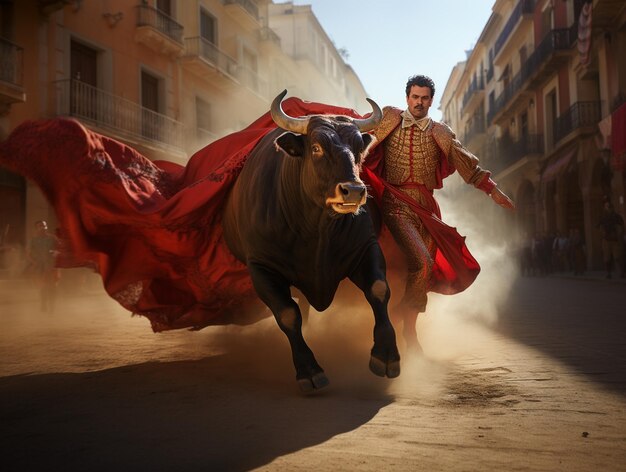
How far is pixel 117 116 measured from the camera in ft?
52.0

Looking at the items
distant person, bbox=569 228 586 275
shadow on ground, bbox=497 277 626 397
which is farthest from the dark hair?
distant person, bbox=569 228 586 275

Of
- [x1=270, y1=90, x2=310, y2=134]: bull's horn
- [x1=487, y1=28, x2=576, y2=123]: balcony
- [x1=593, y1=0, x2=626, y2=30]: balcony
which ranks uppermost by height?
[x1=487, y1=28, x2=576, y2=123]: balcony

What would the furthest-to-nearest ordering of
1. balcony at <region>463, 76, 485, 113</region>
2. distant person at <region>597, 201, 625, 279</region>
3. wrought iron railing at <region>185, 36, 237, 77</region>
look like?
balcony at <region>463, 76, 485, 113</region>
wrought iron railing at <region>185, 36, 237, 77</region>
distant person at <region>597, 201, 625, 279</region>

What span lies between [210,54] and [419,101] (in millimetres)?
17064

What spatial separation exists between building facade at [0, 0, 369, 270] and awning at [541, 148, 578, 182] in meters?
10.4

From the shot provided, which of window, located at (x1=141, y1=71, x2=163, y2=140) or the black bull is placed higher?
window, located at (x1=141, y1=71, x2=163, y2=140)

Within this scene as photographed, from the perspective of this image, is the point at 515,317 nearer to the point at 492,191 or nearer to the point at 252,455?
the point at 492,191

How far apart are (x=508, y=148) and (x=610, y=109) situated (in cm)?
1147

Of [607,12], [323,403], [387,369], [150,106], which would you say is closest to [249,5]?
[150,106]

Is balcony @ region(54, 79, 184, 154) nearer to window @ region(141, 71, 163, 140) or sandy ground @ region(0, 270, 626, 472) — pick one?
window @ region(141, 71, 163, 140)

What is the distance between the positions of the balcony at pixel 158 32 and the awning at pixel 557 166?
40.3ft

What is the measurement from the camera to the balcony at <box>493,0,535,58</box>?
2656 cm

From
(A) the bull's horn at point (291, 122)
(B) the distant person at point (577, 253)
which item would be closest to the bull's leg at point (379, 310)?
(A) the bull's horn at point (291, 122)

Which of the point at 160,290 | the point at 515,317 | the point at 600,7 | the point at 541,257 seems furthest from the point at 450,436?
the point at 541,257
